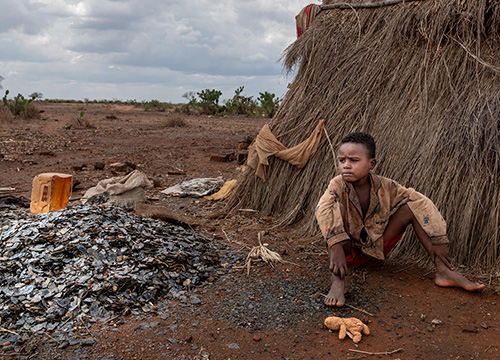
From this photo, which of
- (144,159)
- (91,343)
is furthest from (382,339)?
(144,159)

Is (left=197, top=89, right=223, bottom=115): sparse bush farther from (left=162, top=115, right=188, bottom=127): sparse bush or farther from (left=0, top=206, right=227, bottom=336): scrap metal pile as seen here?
(left=0, top=206, right=227, bottom=336): scrap metal pile

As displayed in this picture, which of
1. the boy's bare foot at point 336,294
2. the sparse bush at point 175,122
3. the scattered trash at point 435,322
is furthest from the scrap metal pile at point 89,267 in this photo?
the sparse bush at point 175,122

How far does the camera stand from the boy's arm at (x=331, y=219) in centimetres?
290

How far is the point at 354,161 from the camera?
119 inches

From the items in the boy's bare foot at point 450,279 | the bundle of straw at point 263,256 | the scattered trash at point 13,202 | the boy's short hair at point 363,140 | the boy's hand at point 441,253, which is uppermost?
the boy's short hair at point 363,140

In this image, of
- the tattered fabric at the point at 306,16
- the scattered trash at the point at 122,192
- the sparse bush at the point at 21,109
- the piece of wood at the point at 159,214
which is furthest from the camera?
the sparse bush at the point at 21,109

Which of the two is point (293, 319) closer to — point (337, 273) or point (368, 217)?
point (337, 273)

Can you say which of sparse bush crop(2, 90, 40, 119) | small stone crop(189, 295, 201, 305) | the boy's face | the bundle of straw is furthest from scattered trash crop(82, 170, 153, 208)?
sparse bush crop(2, 90, 40, 119)

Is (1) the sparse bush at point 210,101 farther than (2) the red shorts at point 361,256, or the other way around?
(1) the sparse bush at point 210,101

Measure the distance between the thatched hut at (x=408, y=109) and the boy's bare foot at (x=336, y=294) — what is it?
0.93m

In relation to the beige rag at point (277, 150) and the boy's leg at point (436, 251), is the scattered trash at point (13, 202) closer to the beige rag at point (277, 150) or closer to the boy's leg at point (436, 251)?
the beige rag at point (277, 150)

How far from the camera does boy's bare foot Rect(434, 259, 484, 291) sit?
3012 millimetres

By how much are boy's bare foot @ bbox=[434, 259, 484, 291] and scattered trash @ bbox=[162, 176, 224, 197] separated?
10.9 ft

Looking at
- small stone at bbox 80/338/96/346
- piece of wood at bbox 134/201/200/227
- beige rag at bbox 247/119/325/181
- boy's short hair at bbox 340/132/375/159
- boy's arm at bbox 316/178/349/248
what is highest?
boy's short hair at bbox 340/132/375/159
